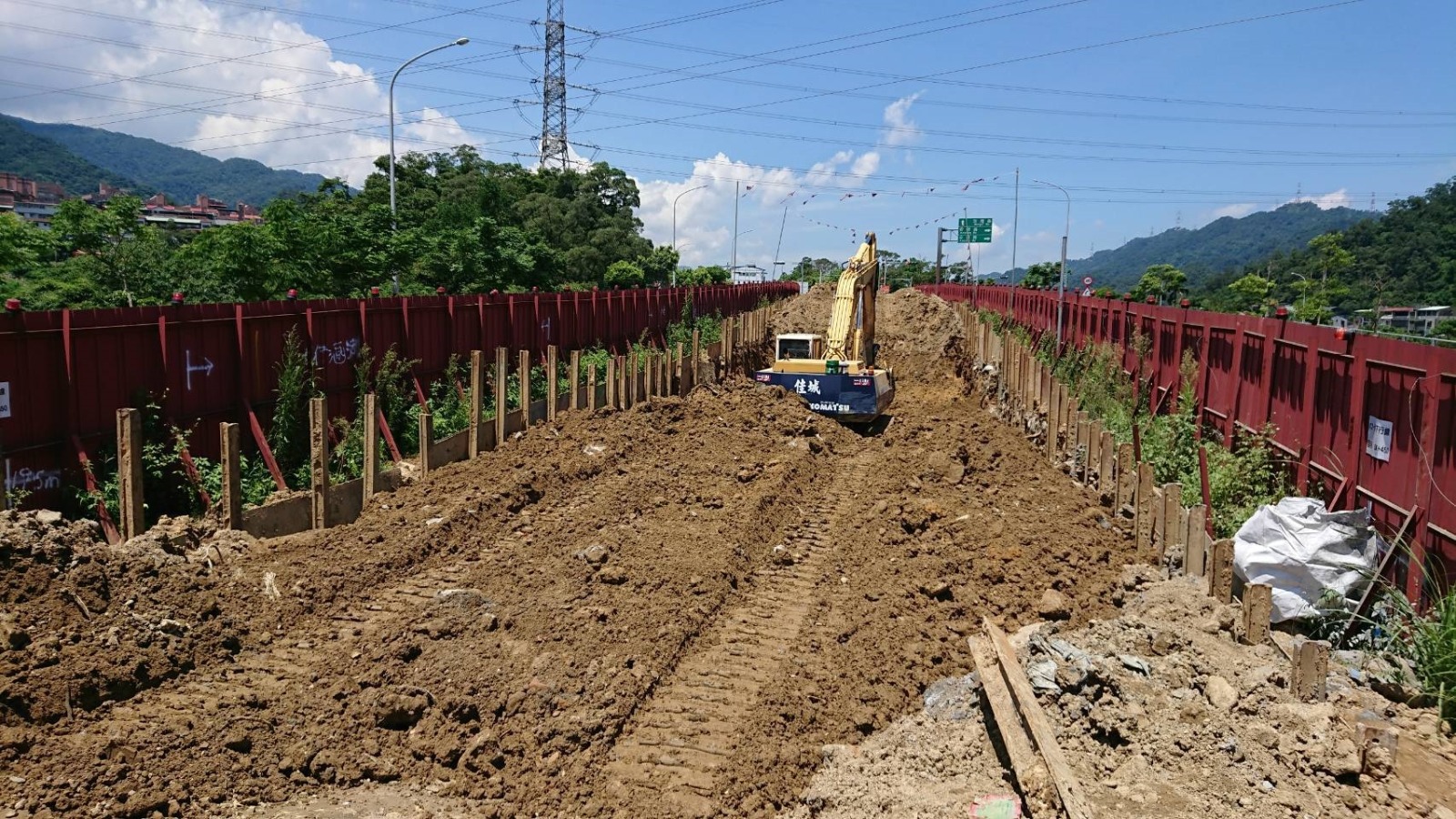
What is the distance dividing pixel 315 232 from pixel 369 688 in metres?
14.6

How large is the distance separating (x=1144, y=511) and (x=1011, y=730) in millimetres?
4788

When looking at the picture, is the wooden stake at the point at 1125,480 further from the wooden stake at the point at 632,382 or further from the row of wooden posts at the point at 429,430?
the wooden stake at the point at 632,382

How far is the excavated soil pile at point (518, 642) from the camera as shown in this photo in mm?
5727

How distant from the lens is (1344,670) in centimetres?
621

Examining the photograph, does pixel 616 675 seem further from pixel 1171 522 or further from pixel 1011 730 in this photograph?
pixel 1171 522

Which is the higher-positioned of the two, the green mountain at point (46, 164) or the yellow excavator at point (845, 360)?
the green mountain at point (46, 164)

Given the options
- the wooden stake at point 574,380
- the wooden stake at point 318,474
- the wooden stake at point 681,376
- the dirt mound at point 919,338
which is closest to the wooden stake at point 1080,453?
the wooden stake at point 574,380

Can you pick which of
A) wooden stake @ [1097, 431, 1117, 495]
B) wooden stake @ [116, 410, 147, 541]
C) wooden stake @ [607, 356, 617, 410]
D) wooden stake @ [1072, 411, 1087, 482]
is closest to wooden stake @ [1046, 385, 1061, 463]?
wooden stake @ [1072, 411, 1087, 482]

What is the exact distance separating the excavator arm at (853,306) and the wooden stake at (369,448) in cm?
1132

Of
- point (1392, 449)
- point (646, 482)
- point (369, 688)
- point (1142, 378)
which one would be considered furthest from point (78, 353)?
point (1142, 378)

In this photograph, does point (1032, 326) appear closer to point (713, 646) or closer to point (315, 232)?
point (315, 232)

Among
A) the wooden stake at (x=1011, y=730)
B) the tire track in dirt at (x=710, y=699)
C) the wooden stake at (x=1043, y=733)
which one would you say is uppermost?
the wooden stake at (x=1043, y=733)

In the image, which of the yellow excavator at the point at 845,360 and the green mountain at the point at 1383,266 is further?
the green mountain at the point at 1383,266

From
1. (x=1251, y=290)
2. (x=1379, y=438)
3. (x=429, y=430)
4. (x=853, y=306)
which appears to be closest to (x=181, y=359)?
(x=429, y=430)
